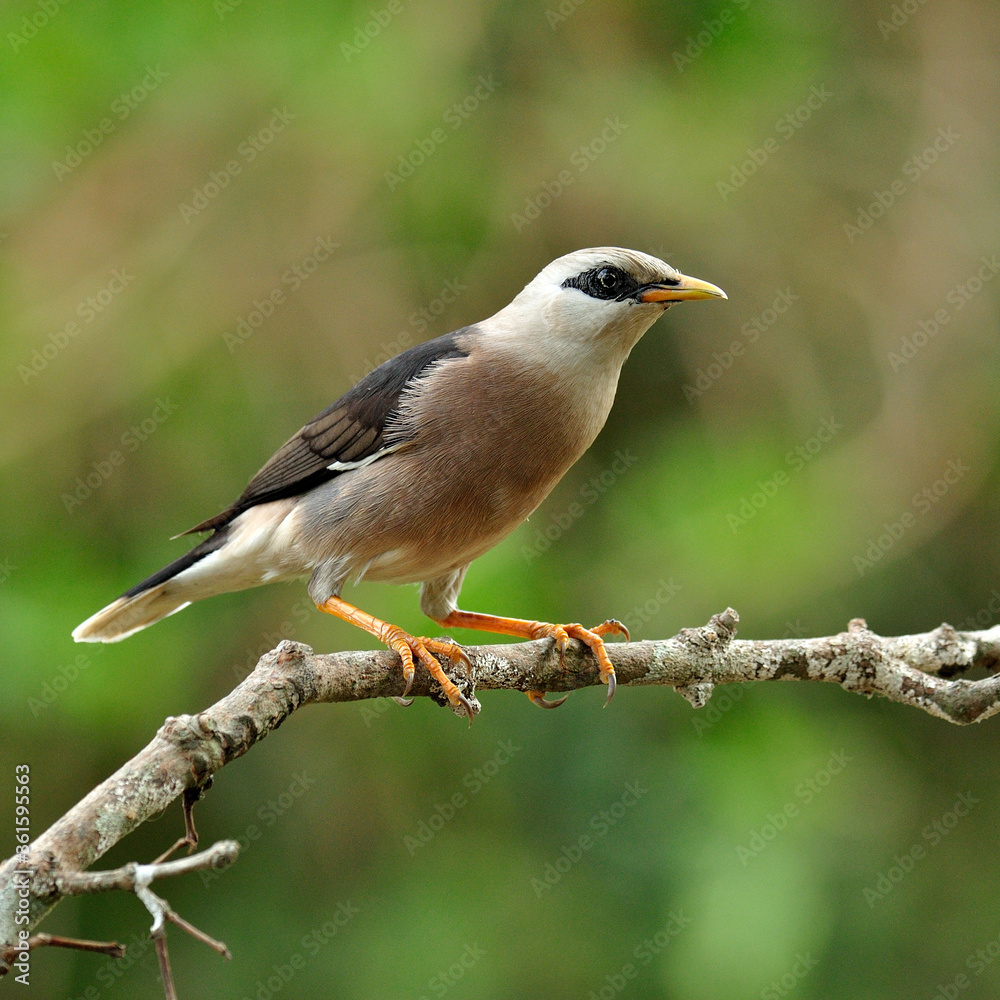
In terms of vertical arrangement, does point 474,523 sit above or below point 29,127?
below

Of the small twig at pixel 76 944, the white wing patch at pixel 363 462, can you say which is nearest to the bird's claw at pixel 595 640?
the white wing patch at pixel 363 462

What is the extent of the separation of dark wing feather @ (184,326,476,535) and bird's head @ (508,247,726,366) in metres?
0.39

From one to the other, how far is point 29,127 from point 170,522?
2031mm

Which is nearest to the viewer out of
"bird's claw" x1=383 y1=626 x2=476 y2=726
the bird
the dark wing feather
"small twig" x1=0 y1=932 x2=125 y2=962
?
"small twig" x1=0 y1=932 x2=125 y2=962

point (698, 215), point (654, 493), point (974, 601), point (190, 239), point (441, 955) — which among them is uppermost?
point (190, 239)

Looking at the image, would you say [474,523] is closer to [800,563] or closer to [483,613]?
[483,613]

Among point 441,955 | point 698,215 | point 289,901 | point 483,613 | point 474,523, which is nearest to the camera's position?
point 474,523

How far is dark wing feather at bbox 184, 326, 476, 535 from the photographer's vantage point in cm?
374

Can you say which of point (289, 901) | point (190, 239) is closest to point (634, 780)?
point (289, 901)

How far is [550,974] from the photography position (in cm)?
475

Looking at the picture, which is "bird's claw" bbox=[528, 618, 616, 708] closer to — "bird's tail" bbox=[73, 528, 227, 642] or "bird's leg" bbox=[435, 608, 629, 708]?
"bird's leg" bbox=[435, 608, 629, 708]

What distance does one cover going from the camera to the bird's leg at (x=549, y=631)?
3184 mm

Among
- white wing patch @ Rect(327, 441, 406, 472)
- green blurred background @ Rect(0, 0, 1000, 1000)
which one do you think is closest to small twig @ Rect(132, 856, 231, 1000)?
white wing patch @ Rect(327, 441, 406, 472)

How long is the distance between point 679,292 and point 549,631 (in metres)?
1.21
